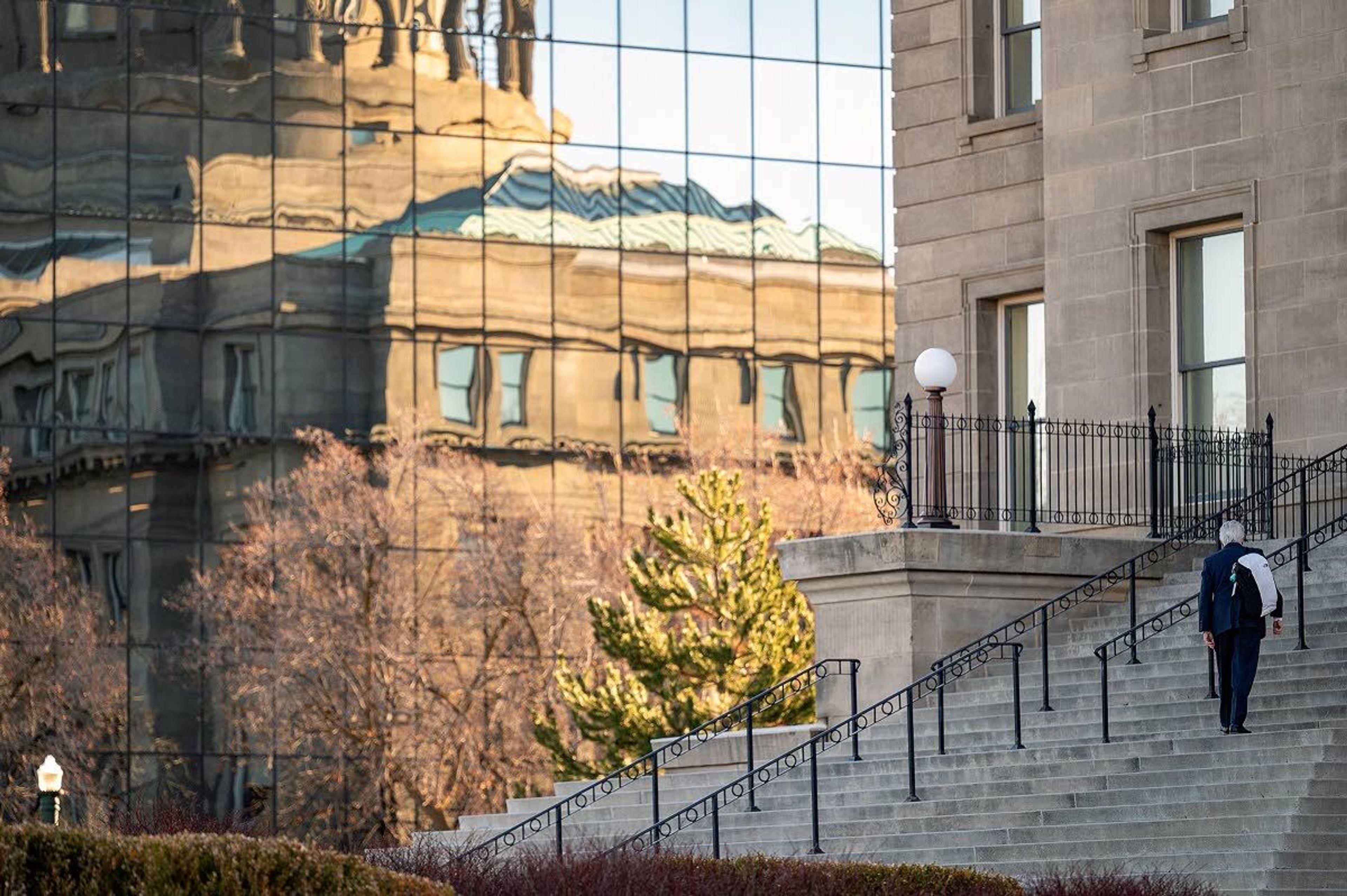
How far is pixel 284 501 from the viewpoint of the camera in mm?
55906

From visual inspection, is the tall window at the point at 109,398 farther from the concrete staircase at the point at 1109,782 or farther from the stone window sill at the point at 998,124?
the concrete staircase at the point at 1109,782

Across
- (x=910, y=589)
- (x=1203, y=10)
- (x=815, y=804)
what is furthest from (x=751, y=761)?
(x=1203, y=10)

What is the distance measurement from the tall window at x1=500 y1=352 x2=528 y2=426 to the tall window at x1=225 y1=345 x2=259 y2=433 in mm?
5081

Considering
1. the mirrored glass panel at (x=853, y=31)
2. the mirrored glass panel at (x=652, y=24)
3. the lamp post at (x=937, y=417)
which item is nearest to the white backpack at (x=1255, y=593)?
the lamp post at (x=937, y=417)

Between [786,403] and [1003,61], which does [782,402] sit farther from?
[1003,61]

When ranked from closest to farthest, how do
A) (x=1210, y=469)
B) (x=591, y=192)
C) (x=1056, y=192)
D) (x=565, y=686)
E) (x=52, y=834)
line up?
(x=52, y=834)
(x=1210, y=469)
(x=1056, y=192)
(x=565, y=686)
(x=591, y=192)

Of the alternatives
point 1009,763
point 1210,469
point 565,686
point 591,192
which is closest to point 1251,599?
point 1009,763

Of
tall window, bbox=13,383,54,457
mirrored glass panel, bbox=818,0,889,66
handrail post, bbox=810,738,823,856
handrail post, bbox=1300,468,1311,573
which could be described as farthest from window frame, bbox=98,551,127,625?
handrail post, bbox=810,738,823,856

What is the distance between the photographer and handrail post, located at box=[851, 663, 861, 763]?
25828 mm

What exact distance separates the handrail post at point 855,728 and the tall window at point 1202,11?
9.95 metres

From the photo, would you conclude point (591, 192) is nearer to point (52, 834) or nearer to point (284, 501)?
point (284, 501)

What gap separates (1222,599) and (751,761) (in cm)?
502

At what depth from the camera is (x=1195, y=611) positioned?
86.8ft

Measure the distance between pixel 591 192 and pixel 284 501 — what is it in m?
10.3
